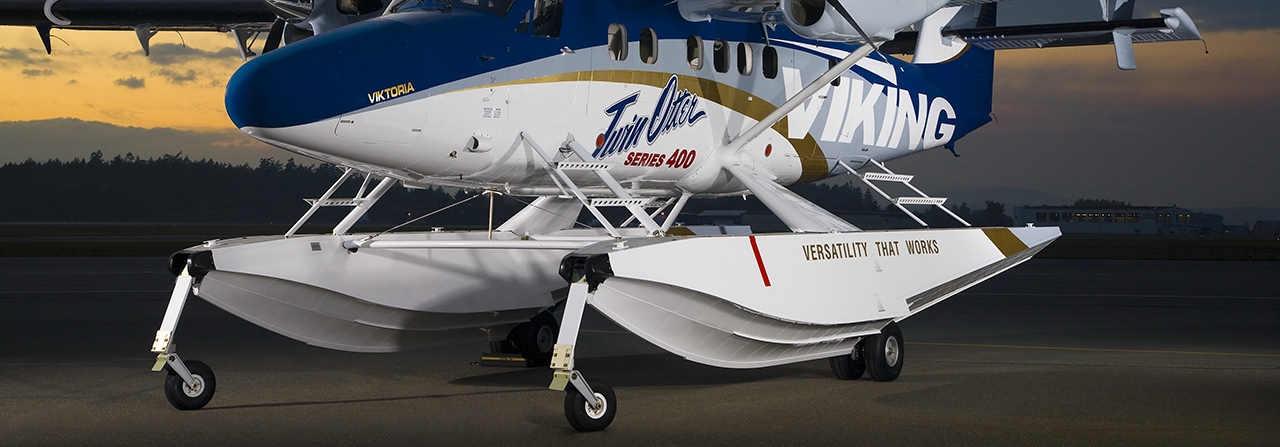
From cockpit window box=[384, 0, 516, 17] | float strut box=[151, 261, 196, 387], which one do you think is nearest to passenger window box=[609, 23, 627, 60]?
cockpit window box=[384, 0, 516, 17]

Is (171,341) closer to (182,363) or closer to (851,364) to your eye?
(182,363)

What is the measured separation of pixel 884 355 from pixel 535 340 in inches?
113

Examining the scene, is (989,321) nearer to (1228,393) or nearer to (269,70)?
(1228,393)

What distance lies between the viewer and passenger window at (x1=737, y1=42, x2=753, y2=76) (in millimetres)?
8984

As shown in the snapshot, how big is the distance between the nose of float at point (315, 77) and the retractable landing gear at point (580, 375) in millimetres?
1567

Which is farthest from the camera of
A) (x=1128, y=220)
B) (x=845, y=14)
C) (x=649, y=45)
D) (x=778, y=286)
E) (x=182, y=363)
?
(x=1128, y=220)

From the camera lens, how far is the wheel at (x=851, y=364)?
8477mm

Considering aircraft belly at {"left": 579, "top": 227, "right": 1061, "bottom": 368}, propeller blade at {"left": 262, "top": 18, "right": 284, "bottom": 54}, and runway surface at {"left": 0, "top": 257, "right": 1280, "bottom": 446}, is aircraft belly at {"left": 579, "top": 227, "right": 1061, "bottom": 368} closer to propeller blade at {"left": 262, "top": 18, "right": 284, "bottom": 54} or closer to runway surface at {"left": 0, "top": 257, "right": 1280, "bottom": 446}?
runway surface at {"left": 0, "top": 257, "right": 1280, "bottom": 446}


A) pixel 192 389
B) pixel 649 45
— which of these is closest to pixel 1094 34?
pixel 649 45

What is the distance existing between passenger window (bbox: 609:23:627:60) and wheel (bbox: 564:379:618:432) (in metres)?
2.74

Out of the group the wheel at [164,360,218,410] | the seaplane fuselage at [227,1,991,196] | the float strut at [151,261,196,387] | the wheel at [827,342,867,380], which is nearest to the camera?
the seaplane fuselage at [227,1,991,196]

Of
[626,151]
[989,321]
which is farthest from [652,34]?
[989,321]

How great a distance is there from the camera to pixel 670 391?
7.84m

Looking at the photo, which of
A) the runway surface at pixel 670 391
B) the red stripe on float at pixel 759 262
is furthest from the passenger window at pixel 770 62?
the red stripe on float at pixel 759 262
